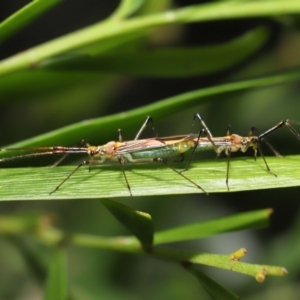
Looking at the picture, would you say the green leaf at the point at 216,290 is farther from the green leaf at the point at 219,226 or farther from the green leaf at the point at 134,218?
the green leaf at the point at 219,226

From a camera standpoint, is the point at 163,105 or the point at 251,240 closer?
the point at 163,105

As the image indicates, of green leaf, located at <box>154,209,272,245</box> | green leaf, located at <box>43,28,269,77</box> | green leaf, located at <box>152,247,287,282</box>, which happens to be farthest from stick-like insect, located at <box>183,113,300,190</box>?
green leaf, located at <box>152,247,287,282</box>

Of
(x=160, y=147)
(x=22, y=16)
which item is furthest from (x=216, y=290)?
(x=22, y=16)

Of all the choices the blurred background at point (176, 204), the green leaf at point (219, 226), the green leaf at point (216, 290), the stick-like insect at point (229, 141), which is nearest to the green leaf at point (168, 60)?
the stick-like insect at point (229, 141)

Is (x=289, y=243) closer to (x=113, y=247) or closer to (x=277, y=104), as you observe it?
(x=277, y=104)

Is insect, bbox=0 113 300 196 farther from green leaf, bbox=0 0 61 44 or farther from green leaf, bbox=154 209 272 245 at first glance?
green leaf, bbox=0 0 61 44

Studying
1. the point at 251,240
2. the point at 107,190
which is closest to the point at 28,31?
the point at 251,240

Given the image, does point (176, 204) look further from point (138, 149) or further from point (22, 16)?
point (22, 16)
